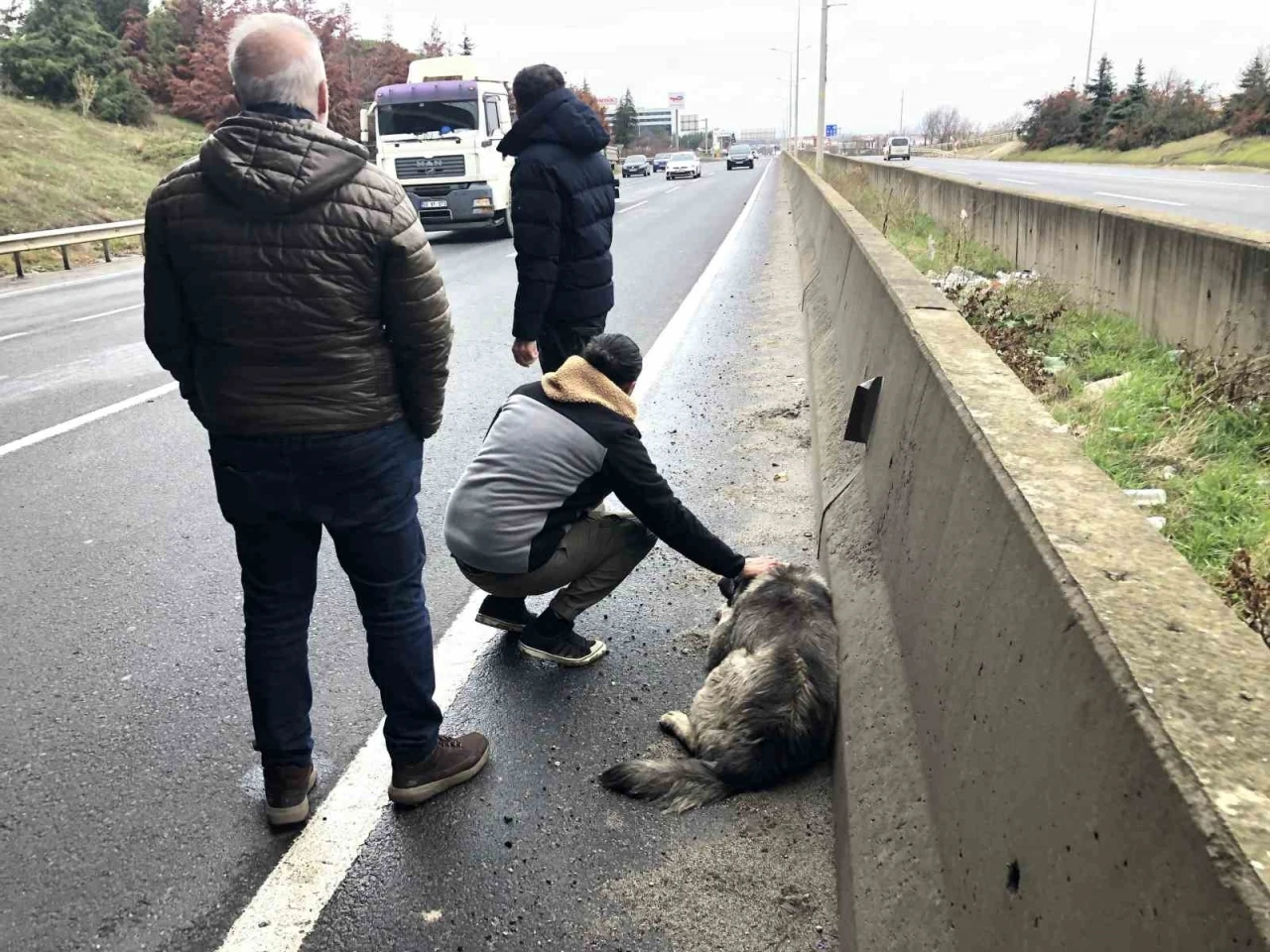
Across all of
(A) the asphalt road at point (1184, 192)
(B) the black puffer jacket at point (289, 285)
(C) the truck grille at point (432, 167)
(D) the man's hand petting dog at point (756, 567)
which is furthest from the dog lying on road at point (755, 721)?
(C) the truck grille at point (432, 167)

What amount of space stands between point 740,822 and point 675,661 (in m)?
1.06

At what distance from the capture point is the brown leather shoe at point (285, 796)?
10.3 ft

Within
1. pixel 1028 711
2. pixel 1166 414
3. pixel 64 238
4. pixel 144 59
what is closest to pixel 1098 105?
pixel 144 59

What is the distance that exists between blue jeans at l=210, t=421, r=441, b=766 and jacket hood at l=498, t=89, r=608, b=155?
7.29 feet

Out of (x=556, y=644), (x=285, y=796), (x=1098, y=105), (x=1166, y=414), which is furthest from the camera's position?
(x=1098, y=105)

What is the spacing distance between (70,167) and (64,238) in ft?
32.6

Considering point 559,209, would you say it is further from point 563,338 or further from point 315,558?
point 315,558

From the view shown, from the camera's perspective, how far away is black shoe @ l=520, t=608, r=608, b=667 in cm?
413

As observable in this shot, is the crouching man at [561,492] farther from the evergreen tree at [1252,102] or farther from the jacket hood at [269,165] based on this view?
the evergreen tree at [1252,102]

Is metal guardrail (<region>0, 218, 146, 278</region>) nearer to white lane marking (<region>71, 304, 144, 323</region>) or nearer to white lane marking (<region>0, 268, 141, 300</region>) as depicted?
white lane marking (<region>0, 268, 141, 300</region>)

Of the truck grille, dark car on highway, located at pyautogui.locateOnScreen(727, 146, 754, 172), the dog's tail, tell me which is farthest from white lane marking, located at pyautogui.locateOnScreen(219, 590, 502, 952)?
dark car on highway, located at pyautogui.locateOnScreen(727, 146, 754, 172)

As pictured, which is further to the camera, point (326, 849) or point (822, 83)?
point (822, 83)

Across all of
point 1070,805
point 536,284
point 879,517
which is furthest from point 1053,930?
point 536,284

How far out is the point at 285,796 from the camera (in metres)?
3.17
